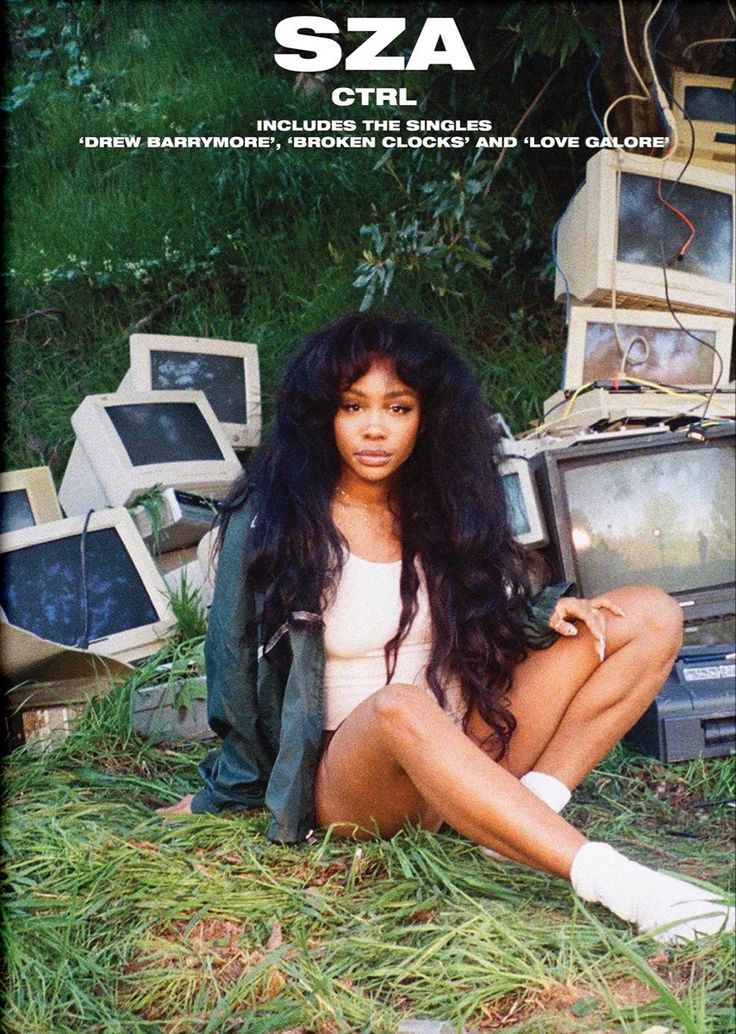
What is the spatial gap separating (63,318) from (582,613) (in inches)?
139

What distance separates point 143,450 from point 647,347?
163cm

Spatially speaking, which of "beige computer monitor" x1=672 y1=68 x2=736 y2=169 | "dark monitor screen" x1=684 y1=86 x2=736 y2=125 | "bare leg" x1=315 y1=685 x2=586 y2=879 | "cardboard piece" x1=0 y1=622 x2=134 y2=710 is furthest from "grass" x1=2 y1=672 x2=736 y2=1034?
"dark monitor screen" x1=684 y1=86 x2=736 y2=125

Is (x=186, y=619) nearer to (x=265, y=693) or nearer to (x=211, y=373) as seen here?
(x=265, y=693)

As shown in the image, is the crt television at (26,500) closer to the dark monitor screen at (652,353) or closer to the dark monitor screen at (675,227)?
the dark monitor screen at (652,353)

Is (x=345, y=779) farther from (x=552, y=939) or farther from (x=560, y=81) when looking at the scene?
(x=560, y=81)

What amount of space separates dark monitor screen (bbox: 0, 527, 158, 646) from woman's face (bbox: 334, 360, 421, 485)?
3.98 feet

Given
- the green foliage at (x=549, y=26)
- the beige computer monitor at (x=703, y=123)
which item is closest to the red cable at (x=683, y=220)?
the beige computer monitor at (x=703, y=123)

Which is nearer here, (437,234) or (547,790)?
(547,790)

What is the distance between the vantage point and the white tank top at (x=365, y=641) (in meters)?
2.31

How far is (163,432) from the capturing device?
3.81 m

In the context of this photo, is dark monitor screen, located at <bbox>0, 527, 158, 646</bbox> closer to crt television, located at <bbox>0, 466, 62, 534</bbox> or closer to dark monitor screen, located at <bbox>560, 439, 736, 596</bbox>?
crt television, located at <bbox>0, 466, 62, 534</bbox>

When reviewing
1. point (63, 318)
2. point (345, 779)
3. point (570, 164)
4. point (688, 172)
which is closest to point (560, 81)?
point (570, 164)

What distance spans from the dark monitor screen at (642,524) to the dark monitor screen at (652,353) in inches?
17.1

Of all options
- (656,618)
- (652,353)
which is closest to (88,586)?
(656,618)
